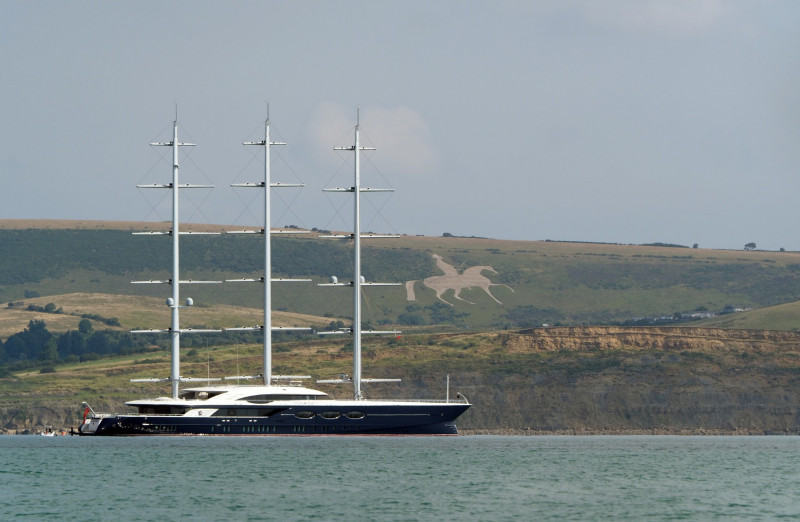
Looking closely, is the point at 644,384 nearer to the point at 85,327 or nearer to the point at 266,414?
the point at 266,414

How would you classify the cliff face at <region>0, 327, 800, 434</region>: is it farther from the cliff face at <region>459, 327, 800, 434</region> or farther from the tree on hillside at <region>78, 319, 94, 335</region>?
the tree on hillside at <region>78, 319, 94, 335</region>

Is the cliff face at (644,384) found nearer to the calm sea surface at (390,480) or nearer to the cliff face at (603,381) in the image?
the cliff face at (603,381)

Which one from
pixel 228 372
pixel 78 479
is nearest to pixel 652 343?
pixel 228 372

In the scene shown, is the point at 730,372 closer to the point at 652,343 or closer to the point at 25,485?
the point at 652,343

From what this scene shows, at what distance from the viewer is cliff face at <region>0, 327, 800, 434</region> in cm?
A: 12469

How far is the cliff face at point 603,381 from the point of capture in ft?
409

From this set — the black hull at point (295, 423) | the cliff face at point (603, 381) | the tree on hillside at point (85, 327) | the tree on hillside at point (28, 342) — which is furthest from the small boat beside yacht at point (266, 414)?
the tree on hillside at point (85, 327)

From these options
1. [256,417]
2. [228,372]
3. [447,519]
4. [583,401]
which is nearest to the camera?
[447,519]

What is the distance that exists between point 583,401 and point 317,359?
31.1 m

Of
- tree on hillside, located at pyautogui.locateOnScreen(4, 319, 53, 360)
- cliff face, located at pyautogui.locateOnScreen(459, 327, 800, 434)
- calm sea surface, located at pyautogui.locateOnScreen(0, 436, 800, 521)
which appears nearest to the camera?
calm sea surface, located at pyautogui.locateOnScreen(0, 436, 800, 521)

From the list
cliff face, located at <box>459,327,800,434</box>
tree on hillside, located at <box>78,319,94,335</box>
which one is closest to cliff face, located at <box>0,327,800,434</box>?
cliff face, located at <box>459,327,800,434</box>

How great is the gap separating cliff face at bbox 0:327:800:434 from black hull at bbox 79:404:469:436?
2544cm

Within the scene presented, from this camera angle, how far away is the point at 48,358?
169375 millimetres

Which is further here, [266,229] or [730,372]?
[730,372]
